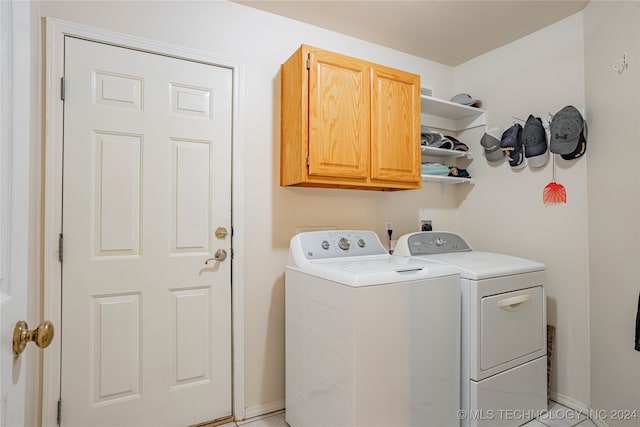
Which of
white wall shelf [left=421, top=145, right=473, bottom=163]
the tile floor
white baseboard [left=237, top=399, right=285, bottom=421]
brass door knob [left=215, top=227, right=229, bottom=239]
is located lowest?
the tile floor

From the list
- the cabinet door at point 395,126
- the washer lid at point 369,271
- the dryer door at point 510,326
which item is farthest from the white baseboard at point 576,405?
the cabinet door at point 395,126

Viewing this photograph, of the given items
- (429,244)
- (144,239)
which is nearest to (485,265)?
(429,244)

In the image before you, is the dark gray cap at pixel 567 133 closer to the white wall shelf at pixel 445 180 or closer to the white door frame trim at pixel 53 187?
the white wall shelf at pixel 445 180

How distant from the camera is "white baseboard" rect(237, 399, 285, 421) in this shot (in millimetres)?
2077

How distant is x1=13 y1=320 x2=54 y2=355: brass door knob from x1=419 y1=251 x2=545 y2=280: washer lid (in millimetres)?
1709

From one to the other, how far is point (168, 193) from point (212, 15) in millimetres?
1048

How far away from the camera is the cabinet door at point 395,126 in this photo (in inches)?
84.6

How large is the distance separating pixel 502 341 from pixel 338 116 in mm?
1505

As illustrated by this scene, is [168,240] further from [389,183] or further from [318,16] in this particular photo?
[318,16]

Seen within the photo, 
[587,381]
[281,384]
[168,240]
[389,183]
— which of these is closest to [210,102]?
[168,240]

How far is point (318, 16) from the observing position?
2.24 metres

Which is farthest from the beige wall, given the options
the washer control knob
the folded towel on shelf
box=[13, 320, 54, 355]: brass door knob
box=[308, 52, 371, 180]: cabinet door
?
box=[13, 320, 54, 355]: brass door knob

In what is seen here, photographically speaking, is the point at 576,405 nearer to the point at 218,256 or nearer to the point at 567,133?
the point at 567,133

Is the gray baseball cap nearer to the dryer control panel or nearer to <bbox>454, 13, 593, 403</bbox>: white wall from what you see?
<bbox>454, 13, 593, 403</bbox>: white wall
